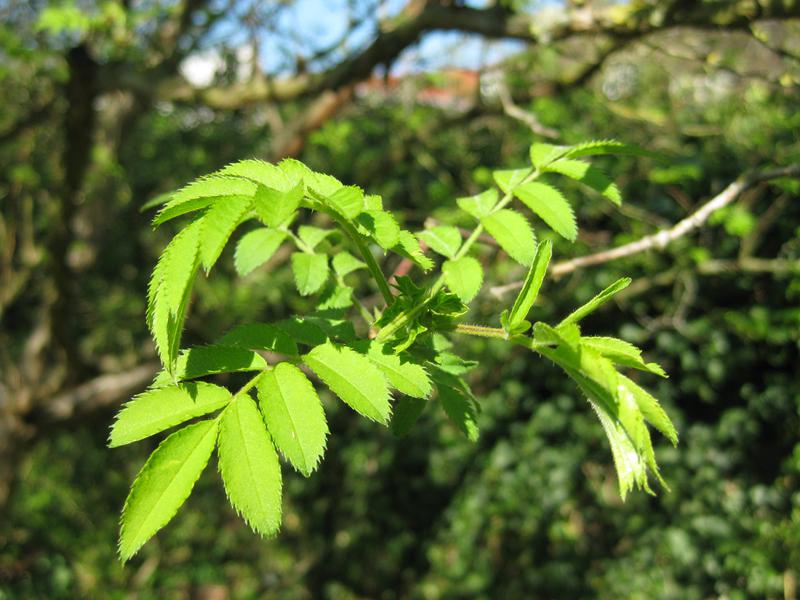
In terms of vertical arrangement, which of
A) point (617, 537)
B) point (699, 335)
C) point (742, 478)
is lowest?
point (617, 537)

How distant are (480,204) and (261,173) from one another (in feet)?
1.63

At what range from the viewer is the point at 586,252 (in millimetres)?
3818

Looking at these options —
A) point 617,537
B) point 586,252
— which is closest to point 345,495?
point 617,537

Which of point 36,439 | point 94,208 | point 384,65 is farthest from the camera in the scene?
point 94,208

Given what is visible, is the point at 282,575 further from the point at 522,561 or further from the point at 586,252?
the point at 586,252

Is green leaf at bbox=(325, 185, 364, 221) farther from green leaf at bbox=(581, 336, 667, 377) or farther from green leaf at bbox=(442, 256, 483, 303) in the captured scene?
green leaf at bbox=(581, 336, 667, 377)

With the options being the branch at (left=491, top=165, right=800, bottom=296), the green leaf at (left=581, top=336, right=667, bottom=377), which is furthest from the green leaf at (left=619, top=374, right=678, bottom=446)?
the branch at (left=491, top=165, right=800, bottom=296)

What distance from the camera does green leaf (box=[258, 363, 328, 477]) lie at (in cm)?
88

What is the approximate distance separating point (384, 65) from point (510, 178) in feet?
6.56

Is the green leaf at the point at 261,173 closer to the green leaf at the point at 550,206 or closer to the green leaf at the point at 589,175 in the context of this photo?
the green leaf at the point at 550,206

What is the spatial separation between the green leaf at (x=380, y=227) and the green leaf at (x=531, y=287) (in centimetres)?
19

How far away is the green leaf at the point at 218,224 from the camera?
2.60ft

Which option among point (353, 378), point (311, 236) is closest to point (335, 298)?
point (311, 236)

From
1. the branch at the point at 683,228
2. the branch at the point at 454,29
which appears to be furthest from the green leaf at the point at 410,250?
the branch at the point at 454,29
